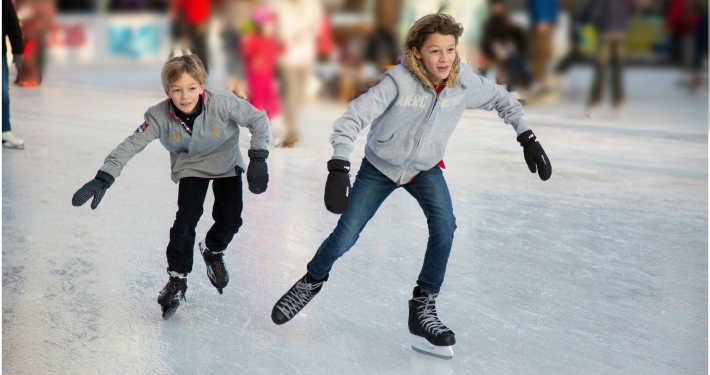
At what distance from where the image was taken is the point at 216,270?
239 centimetres

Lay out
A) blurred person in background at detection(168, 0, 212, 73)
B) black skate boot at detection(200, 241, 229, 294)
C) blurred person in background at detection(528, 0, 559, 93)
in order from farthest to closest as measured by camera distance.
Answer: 1. blurred person in background at detection(168, 0, 212, 73)
2. blurred person in background at detection(528, 0, 559, 93)
3. black skate boot at detection(200, 241, 229, 294)

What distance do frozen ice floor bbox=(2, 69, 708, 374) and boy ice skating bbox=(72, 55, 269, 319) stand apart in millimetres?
183

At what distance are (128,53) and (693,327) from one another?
31.9ft

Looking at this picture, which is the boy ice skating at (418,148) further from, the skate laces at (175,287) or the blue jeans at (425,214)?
the skate laces at (175,287)

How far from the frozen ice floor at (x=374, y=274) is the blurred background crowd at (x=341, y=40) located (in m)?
0.98

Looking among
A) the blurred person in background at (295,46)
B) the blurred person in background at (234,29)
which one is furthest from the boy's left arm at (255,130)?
the blurred person in background at (234,29)

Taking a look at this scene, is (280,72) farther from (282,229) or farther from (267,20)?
(282,229)

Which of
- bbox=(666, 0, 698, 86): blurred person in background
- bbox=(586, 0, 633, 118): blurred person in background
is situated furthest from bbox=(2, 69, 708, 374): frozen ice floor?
bbox=(666, 0, 698, 86): blurred person in background

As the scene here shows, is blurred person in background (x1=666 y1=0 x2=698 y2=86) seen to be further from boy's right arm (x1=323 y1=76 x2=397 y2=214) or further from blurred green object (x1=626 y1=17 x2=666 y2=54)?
boy's right arm (x1=323 y1=76 x2=397 y2=214)

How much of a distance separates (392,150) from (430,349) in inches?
19.3

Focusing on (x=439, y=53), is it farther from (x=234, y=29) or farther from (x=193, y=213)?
(x=234, y=29)

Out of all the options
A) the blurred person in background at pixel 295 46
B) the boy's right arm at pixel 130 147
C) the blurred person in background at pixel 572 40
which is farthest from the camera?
the blurred person in background at pixel 572 40

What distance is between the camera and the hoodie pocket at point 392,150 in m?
2.00

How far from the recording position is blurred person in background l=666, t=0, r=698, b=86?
27.9ft
